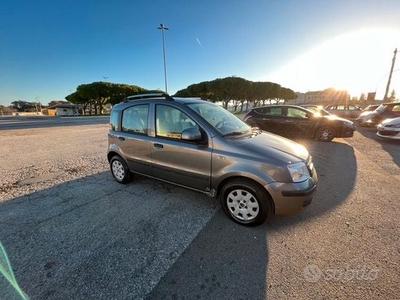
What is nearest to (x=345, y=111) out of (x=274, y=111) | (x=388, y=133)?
(x=388, y=133)

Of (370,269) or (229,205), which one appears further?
(229,205)

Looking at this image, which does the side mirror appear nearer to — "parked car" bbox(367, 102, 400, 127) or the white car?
the white car

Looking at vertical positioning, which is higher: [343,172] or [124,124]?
[124,124]

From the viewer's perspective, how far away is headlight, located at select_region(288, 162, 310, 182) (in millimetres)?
2383

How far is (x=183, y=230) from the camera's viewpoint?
101 inches

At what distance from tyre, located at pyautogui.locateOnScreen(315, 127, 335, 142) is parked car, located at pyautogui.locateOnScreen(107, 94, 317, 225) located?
19.7ft

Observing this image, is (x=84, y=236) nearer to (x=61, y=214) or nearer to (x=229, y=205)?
(x=61, y=214)

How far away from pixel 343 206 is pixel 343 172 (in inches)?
73.3

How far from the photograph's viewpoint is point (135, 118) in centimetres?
360

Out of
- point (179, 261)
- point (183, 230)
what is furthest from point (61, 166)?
point (179, 261)

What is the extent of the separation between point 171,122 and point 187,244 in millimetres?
1821

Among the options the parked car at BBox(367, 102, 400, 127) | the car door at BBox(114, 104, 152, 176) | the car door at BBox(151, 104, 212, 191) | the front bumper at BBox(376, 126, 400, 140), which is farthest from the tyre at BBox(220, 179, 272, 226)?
the parked car at BBox(367, 102, 400, 127)

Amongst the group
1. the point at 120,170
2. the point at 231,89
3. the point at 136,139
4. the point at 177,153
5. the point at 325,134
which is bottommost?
the point at 120,170

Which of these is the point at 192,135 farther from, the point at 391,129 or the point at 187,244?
the point at 391,129
